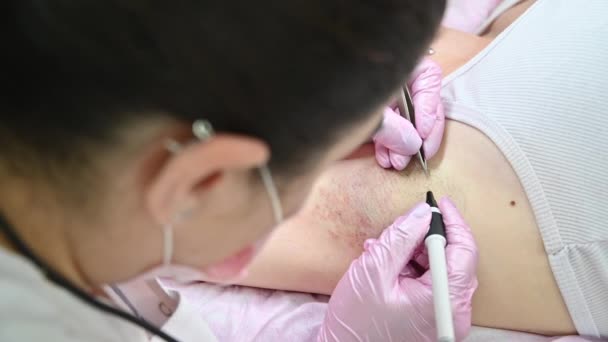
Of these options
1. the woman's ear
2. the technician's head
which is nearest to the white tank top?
the technician's head

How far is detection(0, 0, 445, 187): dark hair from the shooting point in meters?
0.40

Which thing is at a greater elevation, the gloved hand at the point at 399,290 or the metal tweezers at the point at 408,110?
the metal tweezers at the point at 408,110

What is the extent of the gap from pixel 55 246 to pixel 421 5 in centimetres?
41

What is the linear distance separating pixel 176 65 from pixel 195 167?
0.08 meters

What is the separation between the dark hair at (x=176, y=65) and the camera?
0.40 m

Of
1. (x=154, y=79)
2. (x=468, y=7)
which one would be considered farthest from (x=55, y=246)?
(x=468, y=7)

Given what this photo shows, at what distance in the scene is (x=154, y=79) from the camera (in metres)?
0.41

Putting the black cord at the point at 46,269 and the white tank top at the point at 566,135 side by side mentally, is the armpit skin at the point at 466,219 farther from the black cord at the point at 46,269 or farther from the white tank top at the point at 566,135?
the black cord at the point at 46,269

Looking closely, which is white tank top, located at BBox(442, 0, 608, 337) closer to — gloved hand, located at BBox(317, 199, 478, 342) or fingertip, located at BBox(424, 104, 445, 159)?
fingertip, located at BBox(424, 104, 445, 159)

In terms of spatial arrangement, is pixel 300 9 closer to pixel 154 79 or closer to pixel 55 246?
pixel 154 79

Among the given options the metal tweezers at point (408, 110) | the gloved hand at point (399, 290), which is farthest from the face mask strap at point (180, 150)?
the metal tweezers at point (408, 110)

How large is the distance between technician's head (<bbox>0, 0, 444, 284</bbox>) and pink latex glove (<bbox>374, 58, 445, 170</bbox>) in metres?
0.56

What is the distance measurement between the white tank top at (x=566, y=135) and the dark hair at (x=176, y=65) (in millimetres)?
682

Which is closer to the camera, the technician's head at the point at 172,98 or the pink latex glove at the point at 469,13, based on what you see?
the technician's head at the point at 172,98
